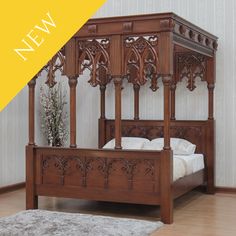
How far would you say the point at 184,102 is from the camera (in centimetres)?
744

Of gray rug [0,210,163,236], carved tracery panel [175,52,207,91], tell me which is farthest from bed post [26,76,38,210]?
carved tracery panel [175,52,207,91]

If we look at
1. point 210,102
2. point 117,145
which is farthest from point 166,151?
point 210,102

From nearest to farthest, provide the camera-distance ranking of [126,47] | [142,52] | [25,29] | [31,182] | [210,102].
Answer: [25,29] < [142,52] < [126,47] < [31,182] < [210,102]

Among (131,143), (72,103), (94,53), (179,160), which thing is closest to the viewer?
(94,53)

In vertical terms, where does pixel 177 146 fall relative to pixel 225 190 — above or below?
above

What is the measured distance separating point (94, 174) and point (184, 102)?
2.13m

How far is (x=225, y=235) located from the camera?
5000mm

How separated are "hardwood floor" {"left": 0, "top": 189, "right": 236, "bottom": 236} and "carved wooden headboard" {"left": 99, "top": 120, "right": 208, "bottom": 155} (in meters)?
0.69

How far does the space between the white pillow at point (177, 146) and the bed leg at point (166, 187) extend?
131 centimetres

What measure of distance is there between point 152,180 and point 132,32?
1.46 meters

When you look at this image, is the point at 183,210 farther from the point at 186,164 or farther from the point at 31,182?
the point at 31,182

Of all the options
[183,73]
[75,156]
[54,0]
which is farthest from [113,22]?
[183,73]

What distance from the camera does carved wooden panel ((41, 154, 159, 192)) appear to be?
5.58 meters

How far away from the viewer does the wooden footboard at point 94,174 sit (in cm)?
557
